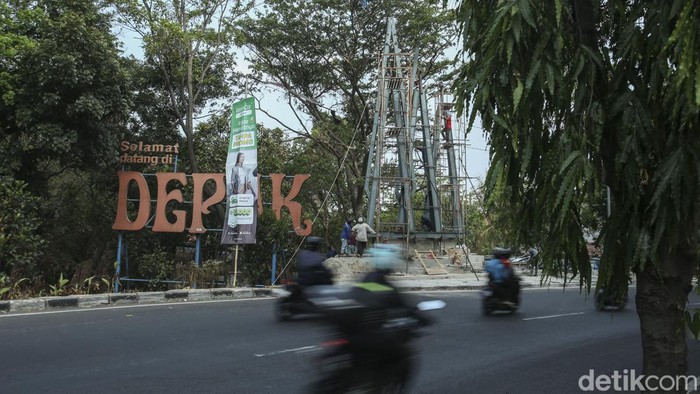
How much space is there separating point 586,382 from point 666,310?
137 inches

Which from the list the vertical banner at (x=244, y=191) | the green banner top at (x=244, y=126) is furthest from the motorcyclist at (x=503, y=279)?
the green banner top at (x=244, y=126)

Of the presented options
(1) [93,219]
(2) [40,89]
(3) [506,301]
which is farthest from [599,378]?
(1) [93,219]

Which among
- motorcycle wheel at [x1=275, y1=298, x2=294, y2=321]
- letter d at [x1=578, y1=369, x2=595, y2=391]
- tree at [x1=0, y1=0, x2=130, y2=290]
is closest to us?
letter d at [x1=578, y1=369, x2=595, y2=391]

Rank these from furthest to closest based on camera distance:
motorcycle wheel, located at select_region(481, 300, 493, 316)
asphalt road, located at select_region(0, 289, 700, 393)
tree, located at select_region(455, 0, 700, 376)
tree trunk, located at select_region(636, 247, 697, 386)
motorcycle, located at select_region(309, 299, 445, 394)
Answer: motorcycle wheel, located at select_region(481, 300, 493, 316) < asphalt road, located at select_region(0, 289, 700, 393) < motorcycle, located at select_region(309, 299, 445, 394) < tree trunk, located at select_region(636, 247, 697, 386) < tree, located at select_region(455, 0, 700, 376)

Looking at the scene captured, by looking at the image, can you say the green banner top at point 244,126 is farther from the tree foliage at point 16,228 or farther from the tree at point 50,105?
the tree foliage at point 16,228

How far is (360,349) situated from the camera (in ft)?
13.9

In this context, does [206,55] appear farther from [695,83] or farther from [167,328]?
[695,83]

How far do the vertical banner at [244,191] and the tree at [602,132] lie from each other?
480 inches

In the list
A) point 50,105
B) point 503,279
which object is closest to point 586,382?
point 503,279

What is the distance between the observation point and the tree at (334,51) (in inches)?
918

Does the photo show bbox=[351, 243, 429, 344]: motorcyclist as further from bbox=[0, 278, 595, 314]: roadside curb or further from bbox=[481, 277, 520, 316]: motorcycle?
bbox=[481, 277, 520, 316]: motorcycle

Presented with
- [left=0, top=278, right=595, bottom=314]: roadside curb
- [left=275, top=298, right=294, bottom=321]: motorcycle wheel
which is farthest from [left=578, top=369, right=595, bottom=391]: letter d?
[left=275, top=298, right=294, bottom=321]: motorcycle wheel

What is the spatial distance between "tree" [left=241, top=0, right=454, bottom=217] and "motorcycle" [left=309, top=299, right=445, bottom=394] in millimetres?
17965

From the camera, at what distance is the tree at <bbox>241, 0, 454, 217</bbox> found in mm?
23312
